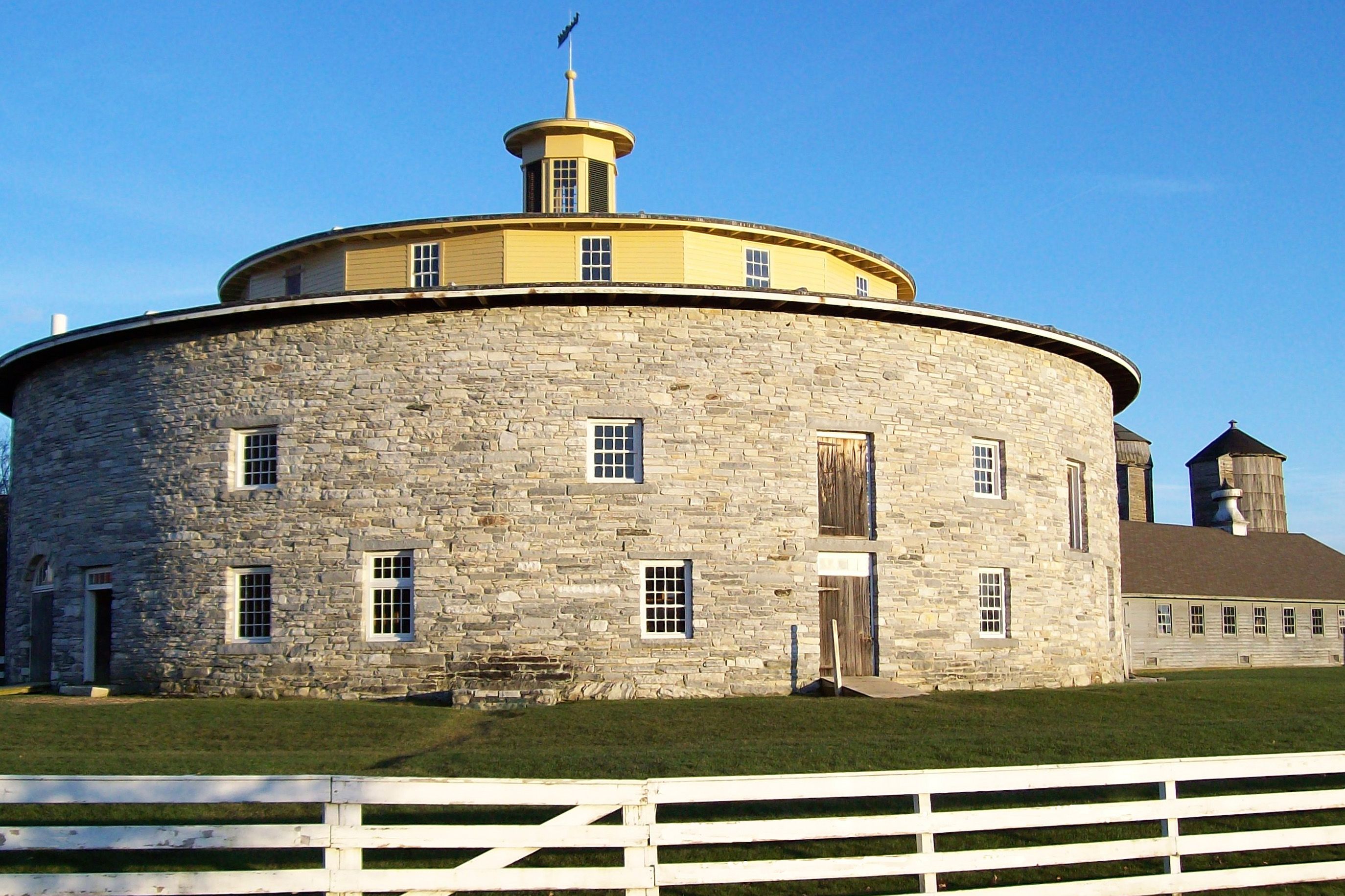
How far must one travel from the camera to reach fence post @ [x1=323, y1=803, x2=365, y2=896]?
7.96 metres

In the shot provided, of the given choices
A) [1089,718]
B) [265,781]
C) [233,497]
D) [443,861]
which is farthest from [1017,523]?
[265,781]

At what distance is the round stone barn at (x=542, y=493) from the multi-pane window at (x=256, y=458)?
5 centimetres

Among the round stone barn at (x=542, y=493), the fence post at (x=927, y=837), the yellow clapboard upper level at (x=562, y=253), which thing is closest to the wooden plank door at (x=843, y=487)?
the round stone barn at (x=542, y=493)

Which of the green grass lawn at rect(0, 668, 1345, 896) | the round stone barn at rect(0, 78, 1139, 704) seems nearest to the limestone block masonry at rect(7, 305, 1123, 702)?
the round stone barn at rect(0, 78, 1139, 704)

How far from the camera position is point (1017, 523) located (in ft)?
82.2

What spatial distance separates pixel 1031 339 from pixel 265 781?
818 inches

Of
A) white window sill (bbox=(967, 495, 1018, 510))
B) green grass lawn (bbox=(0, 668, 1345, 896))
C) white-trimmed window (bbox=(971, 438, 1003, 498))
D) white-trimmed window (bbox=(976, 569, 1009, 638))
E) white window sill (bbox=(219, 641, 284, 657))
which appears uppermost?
white-trimmed window (bbox=(971, 438, 1003, 498))

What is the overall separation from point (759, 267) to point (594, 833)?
19324mm

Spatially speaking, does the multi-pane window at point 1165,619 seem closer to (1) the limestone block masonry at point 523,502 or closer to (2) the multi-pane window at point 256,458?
(1) the limestone block masonry at point 523,502

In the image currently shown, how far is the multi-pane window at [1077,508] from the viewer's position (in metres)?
27.4

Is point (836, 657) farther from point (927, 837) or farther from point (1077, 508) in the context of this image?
point (927, 837)

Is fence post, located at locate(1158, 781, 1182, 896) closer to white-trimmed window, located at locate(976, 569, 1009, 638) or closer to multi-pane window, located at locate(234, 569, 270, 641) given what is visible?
white-trimmed window, located at locate(976, 569, 1009, 638)

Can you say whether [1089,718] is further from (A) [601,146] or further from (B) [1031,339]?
(A) [601,146]

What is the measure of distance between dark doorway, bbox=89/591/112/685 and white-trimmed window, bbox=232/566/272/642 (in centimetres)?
340
